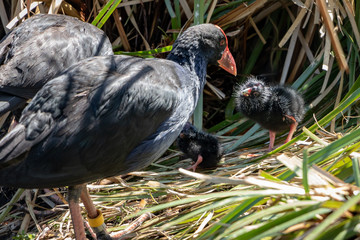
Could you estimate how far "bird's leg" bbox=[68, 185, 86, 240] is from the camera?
3.04 m

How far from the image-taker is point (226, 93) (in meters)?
4.64

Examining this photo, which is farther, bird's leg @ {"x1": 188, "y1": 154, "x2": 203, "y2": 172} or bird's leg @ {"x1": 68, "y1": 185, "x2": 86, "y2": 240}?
bird's leg @ {"x1": 188, "y1": 154, "x2": 203, "y2": 172}

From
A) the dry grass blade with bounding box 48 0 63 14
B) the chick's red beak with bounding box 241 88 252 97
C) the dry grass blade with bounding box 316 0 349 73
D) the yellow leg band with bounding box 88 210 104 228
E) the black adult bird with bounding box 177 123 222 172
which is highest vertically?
the dry grass blade with bounding box 48 0 63 14

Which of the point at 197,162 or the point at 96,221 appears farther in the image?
the point at 197,162

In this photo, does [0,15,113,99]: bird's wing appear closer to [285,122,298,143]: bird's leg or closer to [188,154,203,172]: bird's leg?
[188,154,203,172]: bird's leg

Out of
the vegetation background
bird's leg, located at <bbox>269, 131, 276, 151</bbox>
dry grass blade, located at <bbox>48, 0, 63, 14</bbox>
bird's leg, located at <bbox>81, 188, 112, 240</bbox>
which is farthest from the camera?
dry grass blade, located at <bbox>48, 0, 63, 14</bbox>

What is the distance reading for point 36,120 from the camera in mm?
2650

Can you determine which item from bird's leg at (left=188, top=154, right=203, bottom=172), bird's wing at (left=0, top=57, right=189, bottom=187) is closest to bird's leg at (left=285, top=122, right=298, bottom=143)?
bird's leg at (left=188, top=154, right=203, bottom=172)

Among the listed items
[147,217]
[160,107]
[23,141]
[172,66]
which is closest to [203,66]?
[172,66]

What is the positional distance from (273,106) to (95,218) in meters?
1.48

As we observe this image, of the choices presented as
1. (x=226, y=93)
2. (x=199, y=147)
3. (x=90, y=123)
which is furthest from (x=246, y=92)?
(x=90, y=123)

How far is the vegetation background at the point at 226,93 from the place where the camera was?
316 cm

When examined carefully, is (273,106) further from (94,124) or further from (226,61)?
(94,124)

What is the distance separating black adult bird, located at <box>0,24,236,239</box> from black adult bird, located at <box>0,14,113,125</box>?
0.53 metres
